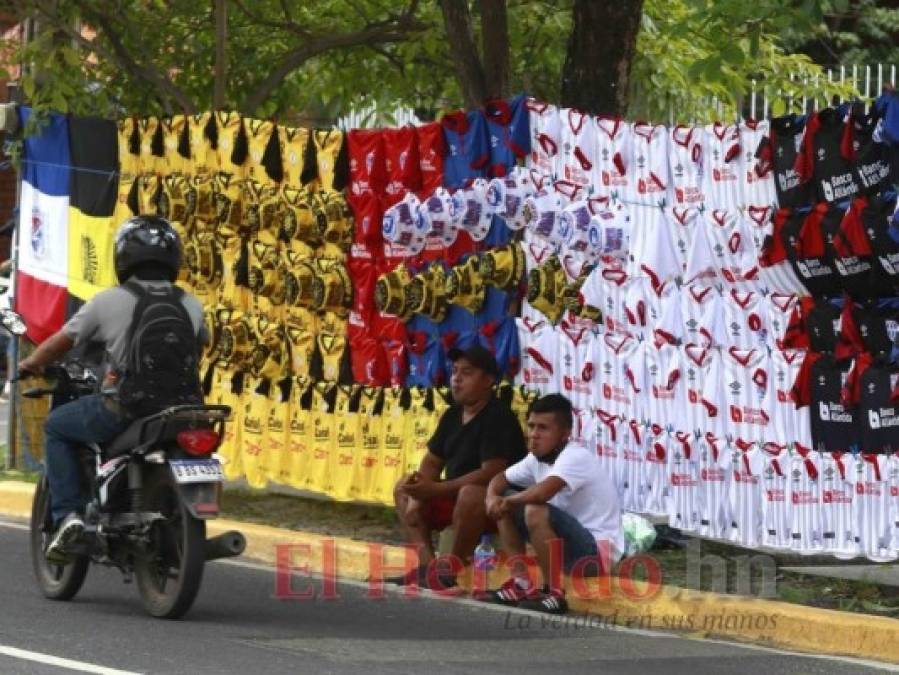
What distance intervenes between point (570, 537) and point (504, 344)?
75.7 inches

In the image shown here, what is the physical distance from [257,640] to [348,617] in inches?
35.5

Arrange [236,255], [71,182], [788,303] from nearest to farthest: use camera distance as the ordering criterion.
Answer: [788,303] < [236,255] < [71,182]

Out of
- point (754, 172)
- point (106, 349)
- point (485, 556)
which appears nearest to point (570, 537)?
point (485, 556)

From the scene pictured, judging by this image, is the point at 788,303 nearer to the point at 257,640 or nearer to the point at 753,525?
the point at 753,525

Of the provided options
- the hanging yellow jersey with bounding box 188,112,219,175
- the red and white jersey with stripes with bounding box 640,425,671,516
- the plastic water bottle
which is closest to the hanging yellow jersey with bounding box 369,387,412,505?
the plastic water bottle

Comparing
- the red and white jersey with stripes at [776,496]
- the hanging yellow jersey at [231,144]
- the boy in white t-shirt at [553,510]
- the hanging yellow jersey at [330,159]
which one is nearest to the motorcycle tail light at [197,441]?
the boy in white t-shirt at [553,510]

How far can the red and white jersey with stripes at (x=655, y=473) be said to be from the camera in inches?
436

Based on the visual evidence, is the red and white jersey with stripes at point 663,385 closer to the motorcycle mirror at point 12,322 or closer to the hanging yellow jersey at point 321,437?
the hanging yellow jersey at point 321,437

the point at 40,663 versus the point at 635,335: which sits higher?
the point at 635,335

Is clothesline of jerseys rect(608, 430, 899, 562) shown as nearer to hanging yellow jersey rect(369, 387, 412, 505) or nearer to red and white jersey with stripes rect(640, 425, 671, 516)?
red and white jersey with stripes rect(640, 425, 671, 516)

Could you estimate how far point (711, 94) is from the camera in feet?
58.3

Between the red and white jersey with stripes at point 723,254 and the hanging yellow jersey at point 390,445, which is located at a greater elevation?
the red and white jersey with stripes at point 723,254

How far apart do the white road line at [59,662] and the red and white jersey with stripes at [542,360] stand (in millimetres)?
3997

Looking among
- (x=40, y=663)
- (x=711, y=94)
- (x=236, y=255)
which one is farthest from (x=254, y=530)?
(x=711, y=94)
